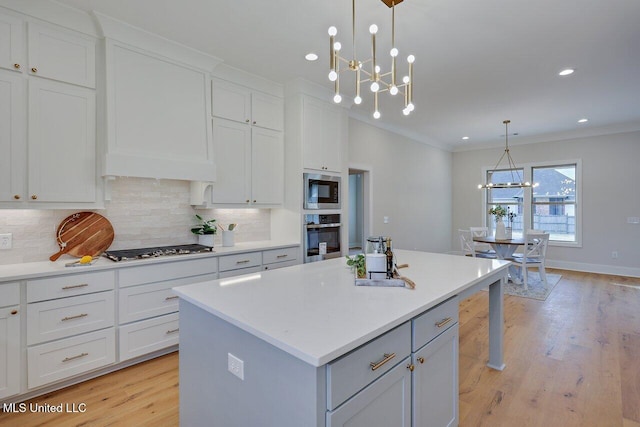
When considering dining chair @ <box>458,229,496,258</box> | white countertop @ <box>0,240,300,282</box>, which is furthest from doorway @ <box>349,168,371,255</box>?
white countertop @ <box>0,240,300,282</box>

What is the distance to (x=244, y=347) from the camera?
1.25 m

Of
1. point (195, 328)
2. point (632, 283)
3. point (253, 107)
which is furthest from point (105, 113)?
point (632, 283)

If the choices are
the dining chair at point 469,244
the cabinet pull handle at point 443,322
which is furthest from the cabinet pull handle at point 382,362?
the dining chair at point 469,244

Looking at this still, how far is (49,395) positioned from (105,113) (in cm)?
209

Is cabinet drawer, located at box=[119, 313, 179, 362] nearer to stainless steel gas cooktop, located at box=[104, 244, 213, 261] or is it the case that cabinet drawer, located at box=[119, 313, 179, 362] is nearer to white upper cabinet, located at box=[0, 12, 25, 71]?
stainless steel gas cooktop, located at box=[104, 244, 213, 261]

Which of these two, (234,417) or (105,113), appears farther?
(105,113)

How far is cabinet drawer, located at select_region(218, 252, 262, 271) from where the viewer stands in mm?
3092

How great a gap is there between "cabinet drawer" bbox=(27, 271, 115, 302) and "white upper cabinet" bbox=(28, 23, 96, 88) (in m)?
1.46

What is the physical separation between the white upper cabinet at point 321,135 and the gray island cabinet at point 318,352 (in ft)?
7.11

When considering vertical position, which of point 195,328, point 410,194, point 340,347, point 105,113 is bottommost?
point 195,328

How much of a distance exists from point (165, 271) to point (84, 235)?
727 mm

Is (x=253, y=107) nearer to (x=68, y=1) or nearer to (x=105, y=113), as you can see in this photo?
(x=105, y=113)

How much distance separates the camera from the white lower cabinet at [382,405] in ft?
3.50

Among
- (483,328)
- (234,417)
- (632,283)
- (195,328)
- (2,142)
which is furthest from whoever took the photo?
(632,283)
